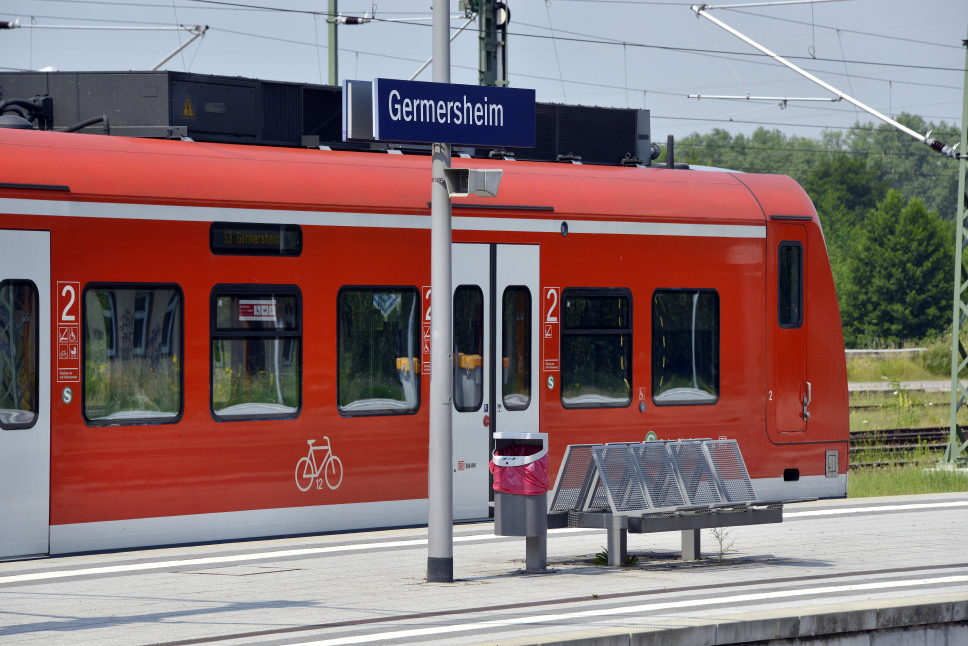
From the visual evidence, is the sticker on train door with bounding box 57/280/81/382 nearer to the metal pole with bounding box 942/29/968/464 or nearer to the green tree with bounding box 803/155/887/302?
the metal pole with bounding box 942/29/968/464

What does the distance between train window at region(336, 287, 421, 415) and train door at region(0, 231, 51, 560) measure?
234 centimetres

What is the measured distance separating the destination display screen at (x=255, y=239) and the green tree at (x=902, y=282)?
197ft

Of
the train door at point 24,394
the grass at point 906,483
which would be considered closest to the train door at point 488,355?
the train door at point 24,394

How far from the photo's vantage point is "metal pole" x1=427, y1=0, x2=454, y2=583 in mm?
8656

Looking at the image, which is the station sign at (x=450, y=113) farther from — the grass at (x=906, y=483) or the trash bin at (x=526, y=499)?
the grass at (x=906, y=483)

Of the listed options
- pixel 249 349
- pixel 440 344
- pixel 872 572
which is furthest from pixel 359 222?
pixel 872 572

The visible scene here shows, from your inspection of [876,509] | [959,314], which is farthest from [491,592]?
[959,314]

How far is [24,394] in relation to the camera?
9242mm

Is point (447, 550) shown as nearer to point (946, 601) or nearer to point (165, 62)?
point (946, 601)

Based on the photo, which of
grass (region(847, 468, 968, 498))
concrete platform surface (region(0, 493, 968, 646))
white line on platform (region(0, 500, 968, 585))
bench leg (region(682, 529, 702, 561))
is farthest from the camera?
grass (region(847, 468, 968, 498))

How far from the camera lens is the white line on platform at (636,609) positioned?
22.5 feet

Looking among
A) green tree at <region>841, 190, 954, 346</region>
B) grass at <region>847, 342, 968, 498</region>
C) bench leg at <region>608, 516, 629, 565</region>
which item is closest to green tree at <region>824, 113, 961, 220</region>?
green tree at <region>841, 190, 954, 346</region>

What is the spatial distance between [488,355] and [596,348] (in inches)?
44.5

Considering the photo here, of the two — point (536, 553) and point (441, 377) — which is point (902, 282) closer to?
point (536, 553)
